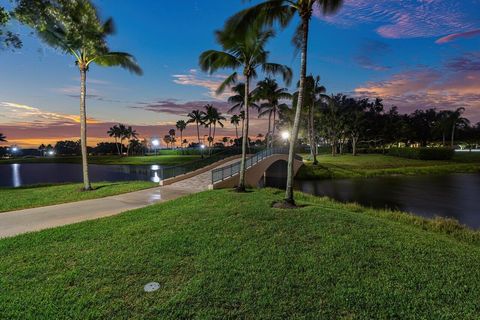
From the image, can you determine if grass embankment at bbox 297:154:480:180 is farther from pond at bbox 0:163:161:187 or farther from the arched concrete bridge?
pond at bbox 0:163:161:187

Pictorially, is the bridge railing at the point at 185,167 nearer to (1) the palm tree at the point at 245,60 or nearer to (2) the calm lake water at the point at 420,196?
(2) the calm lake water at the point at 420,196

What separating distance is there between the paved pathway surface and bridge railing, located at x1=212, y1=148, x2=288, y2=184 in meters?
3.37

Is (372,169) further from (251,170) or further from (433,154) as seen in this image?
(251,170)

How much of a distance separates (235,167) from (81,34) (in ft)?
44.2

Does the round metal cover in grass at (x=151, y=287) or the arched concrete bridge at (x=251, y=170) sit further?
the arched concrete bridge at (x=251, y=170)

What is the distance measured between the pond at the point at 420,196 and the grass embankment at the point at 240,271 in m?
12.9

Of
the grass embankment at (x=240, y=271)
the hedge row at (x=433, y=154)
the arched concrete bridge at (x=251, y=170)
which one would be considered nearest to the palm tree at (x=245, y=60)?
the arched concrete bridge at (x=251, y=170)

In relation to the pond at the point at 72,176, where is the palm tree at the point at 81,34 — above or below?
above

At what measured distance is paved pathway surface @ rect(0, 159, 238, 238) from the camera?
9.58 meters

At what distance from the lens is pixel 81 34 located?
36.9ft

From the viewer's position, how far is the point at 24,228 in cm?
→ 926

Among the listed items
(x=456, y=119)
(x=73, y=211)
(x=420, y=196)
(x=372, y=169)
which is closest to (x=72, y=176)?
(x=73, y=211)

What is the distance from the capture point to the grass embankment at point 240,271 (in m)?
4.30

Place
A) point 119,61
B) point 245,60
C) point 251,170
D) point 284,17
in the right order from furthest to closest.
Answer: point 251,170
point 119,61
point 245,60
point 284,17
